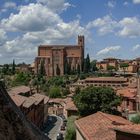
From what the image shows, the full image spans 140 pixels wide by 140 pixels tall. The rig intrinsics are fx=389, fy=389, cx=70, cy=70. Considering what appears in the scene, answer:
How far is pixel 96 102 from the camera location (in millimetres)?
50500

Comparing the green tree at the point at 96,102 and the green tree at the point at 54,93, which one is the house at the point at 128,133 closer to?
the green tree at the point at 96,102

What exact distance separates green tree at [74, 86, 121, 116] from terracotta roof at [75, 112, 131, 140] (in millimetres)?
13730

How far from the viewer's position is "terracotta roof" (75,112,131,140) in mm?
27519

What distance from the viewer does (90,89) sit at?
51375mm

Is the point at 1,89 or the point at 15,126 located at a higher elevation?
the point at 1,89

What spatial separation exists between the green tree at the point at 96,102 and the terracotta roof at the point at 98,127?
13.7m

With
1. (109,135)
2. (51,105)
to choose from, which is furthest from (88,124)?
(51,105)

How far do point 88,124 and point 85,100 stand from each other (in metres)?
17.5

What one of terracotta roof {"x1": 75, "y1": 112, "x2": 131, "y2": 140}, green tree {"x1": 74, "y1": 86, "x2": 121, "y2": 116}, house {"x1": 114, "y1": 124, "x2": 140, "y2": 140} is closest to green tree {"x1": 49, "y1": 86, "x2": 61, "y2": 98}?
green tree {"x1": 74, "y1": 86, "x2": 121, "y2": 116}

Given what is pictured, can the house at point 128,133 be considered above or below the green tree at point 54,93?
above

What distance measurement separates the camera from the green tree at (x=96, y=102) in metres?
49.9

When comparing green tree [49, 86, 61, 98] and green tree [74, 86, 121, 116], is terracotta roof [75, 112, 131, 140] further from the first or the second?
green tree [49, 86, 61, 98]

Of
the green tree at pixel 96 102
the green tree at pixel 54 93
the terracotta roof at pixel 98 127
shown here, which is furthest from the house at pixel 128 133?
the green tree at pixel 54 93

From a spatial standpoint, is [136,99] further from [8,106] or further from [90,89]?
[8,106]
